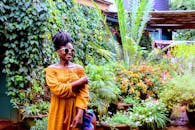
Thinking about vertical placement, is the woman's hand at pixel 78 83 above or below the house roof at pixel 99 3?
below

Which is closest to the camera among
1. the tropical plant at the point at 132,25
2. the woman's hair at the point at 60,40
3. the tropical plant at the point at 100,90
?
the woman's hair at the point at 60,40

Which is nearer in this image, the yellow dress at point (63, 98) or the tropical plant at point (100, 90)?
the yellow dress at point (63, 98)

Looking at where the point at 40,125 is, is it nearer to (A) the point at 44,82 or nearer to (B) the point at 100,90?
(A) the point at 44,82

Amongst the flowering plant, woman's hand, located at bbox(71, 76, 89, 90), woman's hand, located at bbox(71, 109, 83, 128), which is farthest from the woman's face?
the flowering plant

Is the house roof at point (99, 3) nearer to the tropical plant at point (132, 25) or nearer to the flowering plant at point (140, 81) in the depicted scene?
the tropical plant at point (132, 25)

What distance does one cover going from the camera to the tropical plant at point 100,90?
19.4ft

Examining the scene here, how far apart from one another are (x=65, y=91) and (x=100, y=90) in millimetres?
3231

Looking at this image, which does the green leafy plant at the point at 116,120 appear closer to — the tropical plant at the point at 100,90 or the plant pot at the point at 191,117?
the tropical plant at the point at 100,90

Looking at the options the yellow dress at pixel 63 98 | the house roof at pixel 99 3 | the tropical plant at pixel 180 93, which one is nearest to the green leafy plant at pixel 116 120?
the tropical plant at pixel 180 93

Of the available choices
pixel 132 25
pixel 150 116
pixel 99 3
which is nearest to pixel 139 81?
pixel 132 25

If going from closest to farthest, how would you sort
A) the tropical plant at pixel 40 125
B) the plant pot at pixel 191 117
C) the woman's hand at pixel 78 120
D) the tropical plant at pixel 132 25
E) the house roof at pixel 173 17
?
the woman's hand at pixel 78 120 < the tropical plant at pixel 40 125 < the plant pot at pixel 191 117 < the tropical plant at pixel 132 25 < the house roof at pixel 173 17

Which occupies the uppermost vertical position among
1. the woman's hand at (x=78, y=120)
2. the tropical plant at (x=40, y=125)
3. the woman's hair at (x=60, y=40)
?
the woman's hair at (x=60, y=40)

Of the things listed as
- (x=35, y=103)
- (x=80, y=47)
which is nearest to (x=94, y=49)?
(x=80, y=47)

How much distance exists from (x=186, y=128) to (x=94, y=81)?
6.04 feet
